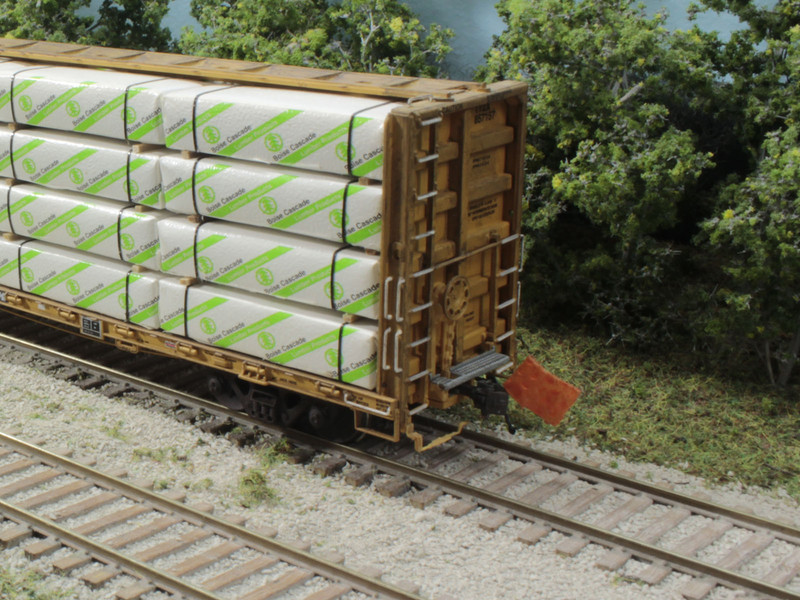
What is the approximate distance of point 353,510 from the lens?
31.6ft

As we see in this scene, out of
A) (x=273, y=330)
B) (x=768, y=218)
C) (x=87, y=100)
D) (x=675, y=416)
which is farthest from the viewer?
(x=675, y=416)

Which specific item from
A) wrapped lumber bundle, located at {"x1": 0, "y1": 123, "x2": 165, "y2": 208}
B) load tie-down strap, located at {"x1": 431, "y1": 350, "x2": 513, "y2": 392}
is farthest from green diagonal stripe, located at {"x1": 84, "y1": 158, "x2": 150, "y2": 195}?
load tie-down strap, located at {"x1": 431, "y1": 350, "x2": 513, "y2": 392}

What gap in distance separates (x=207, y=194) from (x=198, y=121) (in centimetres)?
76

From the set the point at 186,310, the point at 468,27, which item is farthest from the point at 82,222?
the point at 468,27

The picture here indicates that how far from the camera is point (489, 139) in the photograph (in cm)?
→ 973

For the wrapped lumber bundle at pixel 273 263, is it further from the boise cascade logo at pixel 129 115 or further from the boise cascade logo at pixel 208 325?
the boise cascade logo at pixel 129 115

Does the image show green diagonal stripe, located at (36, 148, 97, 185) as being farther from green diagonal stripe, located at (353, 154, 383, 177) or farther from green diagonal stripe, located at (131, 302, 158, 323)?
green diagonal stripe, located at (353, 154, 383, 177)

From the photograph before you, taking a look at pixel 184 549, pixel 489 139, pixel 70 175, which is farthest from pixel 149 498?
pixel 489 139

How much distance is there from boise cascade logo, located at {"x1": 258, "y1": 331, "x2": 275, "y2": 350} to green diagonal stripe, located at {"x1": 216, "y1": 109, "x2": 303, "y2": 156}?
189 cm

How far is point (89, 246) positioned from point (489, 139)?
4.91 meters

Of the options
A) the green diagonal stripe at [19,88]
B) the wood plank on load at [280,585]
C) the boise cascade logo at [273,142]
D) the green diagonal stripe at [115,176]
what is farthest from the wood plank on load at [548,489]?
the green diagonal stripe at [19,88]

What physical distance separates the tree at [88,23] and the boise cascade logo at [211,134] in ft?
31.9

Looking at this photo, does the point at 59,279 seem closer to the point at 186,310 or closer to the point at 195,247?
the point at 186,310

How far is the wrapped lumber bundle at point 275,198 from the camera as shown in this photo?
358 inches
